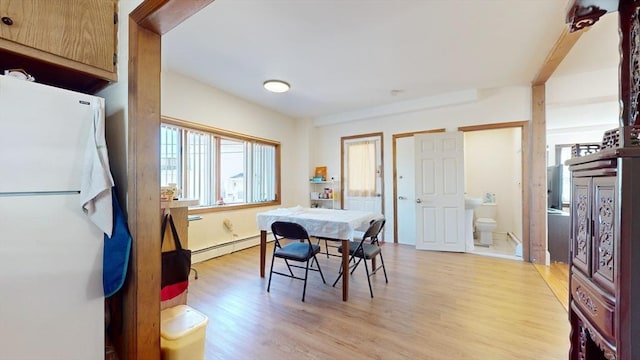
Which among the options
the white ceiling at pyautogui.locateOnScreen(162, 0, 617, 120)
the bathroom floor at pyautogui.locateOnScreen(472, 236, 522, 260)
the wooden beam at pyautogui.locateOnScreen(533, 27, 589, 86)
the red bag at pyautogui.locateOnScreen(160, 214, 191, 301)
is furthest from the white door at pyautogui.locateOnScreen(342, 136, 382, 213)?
the red bag at pyautogui.locateOnScreen(160, 214, 191, 301)

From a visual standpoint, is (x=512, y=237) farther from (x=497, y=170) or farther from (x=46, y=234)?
(x=46, y=234)

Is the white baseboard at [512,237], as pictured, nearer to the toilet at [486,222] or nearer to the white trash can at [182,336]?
the toilet at [486,222]

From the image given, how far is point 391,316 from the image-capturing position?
233cm

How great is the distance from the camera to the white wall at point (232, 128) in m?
3.67

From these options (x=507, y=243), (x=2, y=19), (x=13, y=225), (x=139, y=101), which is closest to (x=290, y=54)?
(x=139, y=101)

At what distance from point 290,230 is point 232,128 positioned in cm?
249

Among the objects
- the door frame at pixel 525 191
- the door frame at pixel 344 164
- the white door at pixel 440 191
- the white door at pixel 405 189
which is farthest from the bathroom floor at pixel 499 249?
the door frame at pixel 344 164

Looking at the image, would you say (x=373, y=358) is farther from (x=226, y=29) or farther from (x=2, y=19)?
(x=226, y=29)

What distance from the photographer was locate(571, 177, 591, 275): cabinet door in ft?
3.52

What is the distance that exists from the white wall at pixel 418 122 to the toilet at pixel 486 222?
1.77m

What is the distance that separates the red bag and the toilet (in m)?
5.24

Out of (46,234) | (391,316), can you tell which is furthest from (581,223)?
(46,234)

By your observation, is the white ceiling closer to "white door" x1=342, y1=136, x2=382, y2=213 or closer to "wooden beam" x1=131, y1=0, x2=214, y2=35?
"wooden beam" x1=131, y1=0, x2=214, y2=35

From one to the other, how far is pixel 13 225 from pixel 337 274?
2.90m
